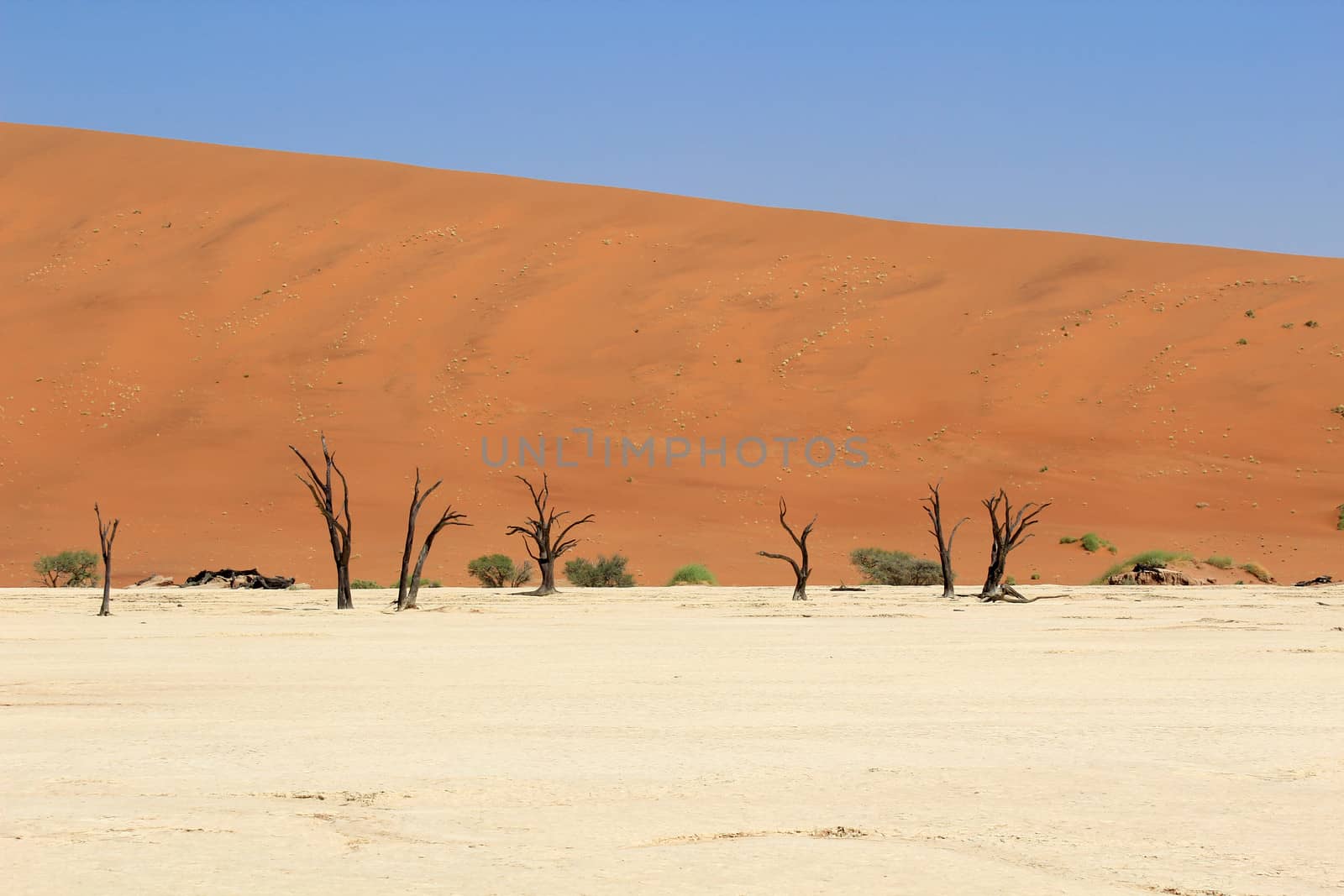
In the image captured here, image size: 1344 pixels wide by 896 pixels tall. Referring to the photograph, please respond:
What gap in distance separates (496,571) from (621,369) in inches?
734

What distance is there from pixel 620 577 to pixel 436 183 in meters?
39.9

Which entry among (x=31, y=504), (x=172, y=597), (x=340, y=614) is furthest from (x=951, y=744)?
(x=31, y=504)

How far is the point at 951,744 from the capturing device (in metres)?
8.57

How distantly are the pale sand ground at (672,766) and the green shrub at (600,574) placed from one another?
1580 cm

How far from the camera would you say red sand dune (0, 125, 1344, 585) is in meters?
40.3

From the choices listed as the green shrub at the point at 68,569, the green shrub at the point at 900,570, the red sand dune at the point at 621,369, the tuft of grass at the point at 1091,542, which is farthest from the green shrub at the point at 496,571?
→ the tuft of grass at the point at 1091,542

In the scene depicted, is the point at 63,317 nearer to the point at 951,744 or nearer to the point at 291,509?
the point at 291,509

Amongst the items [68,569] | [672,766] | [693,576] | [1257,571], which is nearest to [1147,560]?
[1257,571]

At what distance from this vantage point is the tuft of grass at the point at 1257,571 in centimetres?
3350

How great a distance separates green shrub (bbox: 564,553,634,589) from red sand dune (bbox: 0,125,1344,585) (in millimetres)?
2513

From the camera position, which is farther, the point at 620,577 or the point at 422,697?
the point at 620,577

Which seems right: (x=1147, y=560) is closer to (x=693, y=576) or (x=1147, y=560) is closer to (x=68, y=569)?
(x=693, y=576)

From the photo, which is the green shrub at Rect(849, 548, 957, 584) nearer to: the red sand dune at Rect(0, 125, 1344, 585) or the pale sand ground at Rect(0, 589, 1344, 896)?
the red sand dune at Rect(0, 125, 1344, 585)

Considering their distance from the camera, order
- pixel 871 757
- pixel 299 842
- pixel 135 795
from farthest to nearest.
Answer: pixel 871 757
pixel 135 795
pixel 299 842
